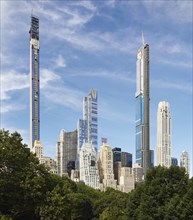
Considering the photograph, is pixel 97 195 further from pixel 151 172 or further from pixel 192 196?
pixel 192 196

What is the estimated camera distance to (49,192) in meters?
38.0

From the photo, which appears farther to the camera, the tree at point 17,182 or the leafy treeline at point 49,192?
the leafy treeline at point 49,192

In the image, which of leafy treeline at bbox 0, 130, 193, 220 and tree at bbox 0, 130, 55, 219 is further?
leafy treeline at bbox 0, 130, 193, 220

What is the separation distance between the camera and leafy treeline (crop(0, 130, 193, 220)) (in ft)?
120

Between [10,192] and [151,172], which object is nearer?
[10,192]

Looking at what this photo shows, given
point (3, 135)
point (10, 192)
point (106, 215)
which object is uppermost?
point (3, 135)

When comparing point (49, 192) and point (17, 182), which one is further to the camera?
point (49, 192)

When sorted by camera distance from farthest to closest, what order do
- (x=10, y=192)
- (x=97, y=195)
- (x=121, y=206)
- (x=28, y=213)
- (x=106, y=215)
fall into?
(x=97, y=195) < (x=121, y=206) < (x=106, y=215) < (x=28, y=213) < (x=10, y=192)

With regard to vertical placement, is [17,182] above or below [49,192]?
above

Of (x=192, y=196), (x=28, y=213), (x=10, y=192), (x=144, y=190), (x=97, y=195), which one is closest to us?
(x=10, y=192)

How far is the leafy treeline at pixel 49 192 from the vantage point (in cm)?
3653

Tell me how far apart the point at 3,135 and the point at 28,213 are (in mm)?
6708

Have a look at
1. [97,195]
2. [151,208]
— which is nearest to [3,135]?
[151,208]

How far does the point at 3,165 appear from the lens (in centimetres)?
3659
